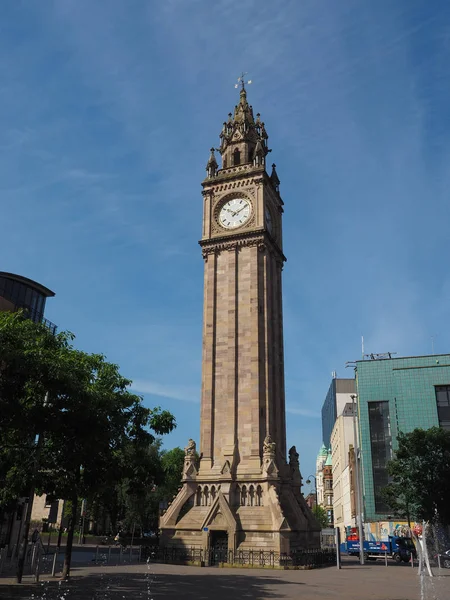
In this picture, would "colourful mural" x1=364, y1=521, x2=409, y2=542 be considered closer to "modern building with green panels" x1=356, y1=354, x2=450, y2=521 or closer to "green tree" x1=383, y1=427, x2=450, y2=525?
"modern building with green panels" x1=356, y1=354, x2=450, y2=521

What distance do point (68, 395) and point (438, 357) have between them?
65.7 metres

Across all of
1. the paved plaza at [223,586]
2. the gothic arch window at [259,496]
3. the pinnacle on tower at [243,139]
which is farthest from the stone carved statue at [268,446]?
the pinnacle on tower at [243,139]

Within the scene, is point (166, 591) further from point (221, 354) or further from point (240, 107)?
point (240, 107)

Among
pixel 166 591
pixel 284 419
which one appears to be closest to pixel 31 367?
pixel 166 591

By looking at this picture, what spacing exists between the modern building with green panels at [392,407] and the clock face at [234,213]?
1586 inches

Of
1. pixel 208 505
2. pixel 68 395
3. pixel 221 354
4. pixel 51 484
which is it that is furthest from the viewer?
pixel 221 354

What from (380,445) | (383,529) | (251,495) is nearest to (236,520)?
(251,495)

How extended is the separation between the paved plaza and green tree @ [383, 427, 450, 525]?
50.3 ft

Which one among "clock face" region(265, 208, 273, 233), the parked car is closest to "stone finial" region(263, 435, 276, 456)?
"clock face" region(265, 208, 273, 233)

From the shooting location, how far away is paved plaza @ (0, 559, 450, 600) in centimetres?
2044

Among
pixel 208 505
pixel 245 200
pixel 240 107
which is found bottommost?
pixel 208 505

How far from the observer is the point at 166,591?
71.1 ft

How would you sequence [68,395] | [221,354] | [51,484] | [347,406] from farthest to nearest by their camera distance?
[347,406], [221,354], [51,484], [68,395]

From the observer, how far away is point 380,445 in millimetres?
75938
